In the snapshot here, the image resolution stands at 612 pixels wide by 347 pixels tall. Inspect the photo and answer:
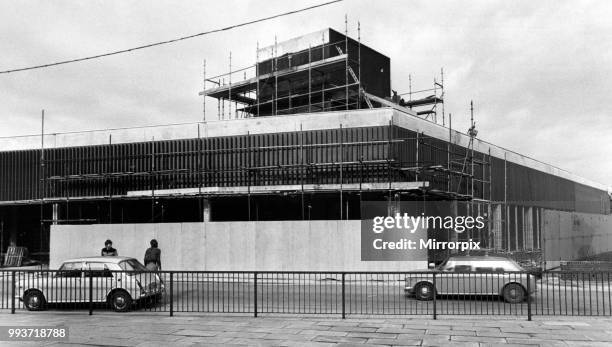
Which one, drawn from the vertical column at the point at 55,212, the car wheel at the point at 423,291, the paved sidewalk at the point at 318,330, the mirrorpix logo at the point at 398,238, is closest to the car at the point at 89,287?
the paved sidewalk at the point at 318,330

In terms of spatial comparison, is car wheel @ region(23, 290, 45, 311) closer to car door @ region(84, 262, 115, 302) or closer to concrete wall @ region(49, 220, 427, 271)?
car door @ region(84, 262, 115, 302)

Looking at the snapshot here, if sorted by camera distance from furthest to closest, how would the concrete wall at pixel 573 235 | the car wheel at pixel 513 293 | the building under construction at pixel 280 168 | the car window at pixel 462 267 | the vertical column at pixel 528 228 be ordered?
the vertical column at pixel 528 228 → the concrete wall at pixel 573 235 → the building under construction at pixel 280 168 → the car window at pixel 462 267 → the car wheel at pixel 513 293

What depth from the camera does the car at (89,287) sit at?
13867mm

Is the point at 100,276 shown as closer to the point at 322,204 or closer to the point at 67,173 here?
the point at 322,204

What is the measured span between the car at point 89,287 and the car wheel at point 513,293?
8160mm

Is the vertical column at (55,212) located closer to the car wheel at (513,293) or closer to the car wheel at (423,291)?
the car wheel at (423,291)

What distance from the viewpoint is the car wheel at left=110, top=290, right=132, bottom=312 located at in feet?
45.4

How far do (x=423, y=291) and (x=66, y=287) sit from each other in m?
8.61

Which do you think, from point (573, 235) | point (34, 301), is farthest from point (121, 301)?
point (573, 235)

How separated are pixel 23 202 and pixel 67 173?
10.4 feet

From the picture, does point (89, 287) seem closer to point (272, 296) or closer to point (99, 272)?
point (99, 272)

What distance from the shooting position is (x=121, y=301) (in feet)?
45.5

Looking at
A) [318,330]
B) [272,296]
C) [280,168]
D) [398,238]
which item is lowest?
[318,330]

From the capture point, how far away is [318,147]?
79.2ft
